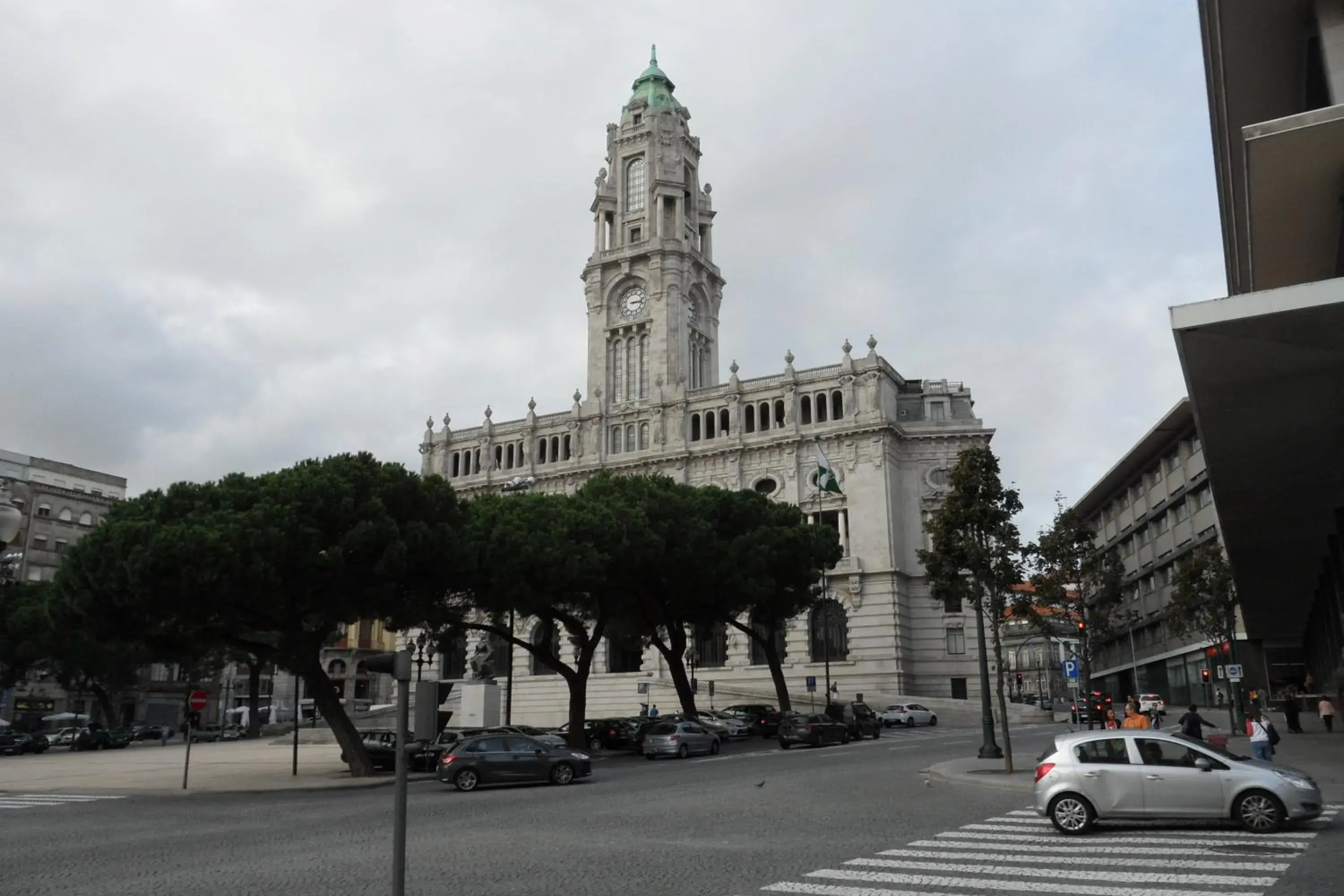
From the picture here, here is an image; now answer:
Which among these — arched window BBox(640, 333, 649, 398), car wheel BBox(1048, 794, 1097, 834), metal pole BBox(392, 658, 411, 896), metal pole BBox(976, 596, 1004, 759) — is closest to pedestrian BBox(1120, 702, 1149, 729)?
metal pole BBox(976, 596, 1004, 759)

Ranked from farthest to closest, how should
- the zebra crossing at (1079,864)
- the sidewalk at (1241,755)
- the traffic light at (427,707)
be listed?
the sidewalk at (1241,755), the zebra crossing at (1079,864), the traffic light at (427,707)

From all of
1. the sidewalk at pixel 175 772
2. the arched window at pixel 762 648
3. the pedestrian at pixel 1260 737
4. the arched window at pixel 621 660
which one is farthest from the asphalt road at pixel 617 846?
the arched window at pixel 621 660

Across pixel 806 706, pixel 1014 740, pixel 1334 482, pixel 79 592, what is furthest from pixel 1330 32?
pixel 806 706

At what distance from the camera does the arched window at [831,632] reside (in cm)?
6650

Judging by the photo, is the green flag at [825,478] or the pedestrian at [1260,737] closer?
the pedestrian at [1260,737]

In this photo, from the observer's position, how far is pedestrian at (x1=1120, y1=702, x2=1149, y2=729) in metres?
22.8

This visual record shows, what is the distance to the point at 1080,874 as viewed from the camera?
11.7 m

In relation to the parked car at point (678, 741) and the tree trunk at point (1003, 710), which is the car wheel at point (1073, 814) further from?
the parked car at point (678, 741)

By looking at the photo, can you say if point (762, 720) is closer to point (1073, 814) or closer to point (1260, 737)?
point (1260, 737)

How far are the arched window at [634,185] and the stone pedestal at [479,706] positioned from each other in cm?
4836

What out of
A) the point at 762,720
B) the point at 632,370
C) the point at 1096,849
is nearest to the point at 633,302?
the point at 632,370

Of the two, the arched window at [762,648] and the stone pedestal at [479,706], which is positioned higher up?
the arched window at [762,648]

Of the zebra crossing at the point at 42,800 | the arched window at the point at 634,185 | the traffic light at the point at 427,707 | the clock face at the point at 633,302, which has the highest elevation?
the arched window at the point at 634,185

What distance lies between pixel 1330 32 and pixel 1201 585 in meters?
27.4
